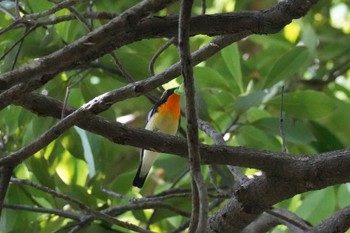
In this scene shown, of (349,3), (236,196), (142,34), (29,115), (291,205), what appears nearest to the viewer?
(142,34)

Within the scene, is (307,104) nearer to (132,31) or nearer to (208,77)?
(208,77)

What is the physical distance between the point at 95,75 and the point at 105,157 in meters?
0.40

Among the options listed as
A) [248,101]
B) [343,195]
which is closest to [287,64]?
[248,101]

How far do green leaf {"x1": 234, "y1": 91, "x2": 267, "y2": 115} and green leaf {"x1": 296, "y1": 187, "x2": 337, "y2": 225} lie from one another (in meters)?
0.58

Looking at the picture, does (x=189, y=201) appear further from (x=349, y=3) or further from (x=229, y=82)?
(x=349, y=3)

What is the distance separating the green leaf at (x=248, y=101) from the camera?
345 centimetres

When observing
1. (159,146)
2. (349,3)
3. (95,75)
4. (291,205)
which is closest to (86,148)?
(95,75)

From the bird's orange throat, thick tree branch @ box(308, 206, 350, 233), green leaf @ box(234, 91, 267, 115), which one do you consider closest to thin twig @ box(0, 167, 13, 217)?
thick tree branch @ box(308, 206, 350, 233)

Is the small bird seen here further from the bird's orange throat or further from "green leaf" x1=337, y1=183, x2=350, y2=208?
"green leaf" x1=337, y1=183, x2=350, y2=208

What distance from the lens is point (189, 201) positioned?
353 centimetres

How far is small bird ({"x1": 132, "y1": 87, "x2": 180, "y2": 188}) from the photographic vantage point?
3.94 metres

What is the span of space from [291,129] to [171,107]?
33.1 inches

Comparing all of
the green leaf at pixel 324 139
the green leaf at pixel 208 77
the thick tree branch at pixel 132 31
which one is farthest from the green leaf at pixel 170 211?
the thick tree branch at pixel 132 31

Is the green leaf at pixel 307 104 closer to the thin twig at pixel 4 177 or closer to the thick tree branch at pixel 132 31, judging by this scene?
the thick tree branch at pixel 132 31
